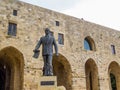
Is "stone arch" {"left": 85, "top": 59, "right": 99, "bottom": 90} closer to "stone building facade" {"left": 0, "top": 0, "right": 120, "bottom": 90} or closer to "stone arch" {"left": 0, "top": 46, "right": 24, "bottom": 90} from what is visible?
"stone building facade" {"left": 0, "top": 0, "right": 120, "bottom": 90}

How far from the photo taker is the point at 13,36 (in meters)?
13.3

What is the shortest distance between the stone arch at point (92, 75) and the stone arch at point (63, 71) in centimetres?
246

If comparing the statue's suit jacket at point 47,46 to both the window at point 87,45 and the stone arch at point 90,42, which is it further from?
the stone arch at point 90,42

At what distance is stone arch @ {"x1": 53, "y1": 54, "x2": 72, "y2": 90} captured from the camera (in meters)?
15.5

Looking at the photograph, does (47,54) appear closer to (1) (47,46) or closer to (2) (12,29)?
(1) (47,46)

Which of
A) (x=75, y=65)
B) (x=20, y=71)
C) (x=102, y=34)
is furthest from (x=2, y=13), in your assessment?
(x=102, y=34)

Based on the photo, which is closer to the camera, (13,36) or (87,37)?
(13,36)

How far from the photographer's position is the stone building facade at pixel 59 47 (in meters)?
13.4

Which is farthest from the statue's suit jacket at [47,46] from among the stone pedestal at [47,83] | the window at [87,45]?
the window at [87,45]

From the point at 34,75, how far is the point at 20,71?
1.23m

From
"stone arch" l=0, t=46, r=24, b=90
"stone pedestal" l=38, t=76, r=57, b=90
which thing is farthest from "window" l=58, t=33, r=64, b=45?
"stone pedestal" l=38, t=76, r=57, b=90

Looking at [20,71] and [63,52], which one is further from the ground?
[63,52]

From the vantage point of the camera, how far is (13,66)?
14.6 m

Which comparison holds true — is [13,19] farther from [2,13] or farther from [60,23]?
[60,23]
